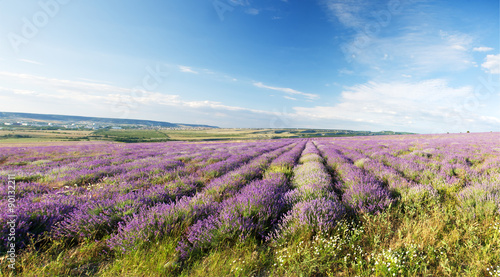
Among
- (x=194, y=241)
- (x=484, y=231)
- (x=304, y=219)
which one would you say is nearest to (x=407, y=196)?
(x=484, y=231)

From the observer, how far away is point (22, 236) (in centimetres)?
240

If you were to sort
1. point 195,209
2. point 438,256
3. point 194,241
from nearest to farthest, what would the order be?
point 438,256, point 194,241, point 195,209

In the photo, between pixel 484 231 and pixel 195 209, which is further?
pixel 195 209

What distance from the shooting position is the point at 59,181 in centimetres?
548

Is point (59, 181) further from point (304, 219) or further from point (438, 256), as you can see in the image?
point (438, 256)

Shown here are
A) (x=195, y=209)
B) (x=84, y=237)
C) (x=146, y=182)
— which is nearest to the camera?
(x=84, y=237)

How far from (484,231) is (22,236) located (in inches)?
242

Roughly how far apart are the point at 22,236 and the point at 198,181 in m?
3.33

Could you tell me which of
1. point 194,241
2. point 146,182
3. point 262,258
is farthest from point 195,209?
point 146,182

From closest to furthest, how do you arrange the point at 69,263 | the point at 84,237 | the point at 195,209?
the point at 69,263 < the point at 84,237 < the point at 195,209

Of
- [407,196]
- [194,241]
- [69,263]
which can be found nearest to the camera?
[69,263]

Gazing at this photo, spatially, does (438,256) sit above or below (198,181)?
above

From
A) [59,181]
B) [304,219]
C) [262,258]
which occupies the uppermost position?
[304,219]

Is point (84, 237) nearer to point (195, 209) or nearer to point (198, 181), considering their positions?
point (195, 209)
